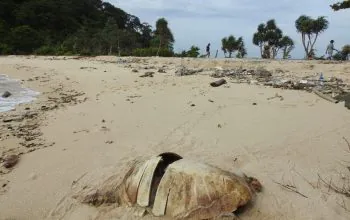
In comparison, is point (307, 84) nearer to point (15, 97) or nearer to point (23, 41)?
point (15, 97)

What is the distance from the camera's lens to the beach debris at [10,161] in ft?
13.4

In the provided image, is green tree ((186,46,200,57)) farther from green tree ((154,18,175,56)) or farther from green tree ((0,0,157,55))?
green tree ((0,0,157,55))

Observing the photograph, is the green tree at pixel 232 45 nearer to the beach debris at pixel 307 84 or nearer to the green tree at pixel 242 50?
the green tree at pixel 242 50

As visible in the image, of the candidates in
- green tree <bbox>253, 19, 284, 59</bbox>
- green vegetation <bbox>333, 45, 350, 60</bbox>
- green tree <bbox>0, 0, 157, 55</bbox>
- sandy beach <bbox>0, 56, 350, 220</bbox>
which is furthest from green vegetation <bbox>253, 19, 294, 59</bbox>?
sandy beach <bbox>0, 56, 350, 220</bbox>

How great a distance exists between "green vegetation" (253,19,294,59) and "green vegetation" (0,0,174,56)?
7569 mm

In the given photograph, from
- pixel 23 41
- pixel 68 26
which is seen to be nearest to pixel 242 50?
pixel 23 41

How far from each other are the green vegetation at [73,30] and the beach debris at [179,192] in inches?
881

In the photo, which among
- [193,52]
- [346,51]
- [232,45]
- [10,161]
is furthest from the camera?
[232,45]

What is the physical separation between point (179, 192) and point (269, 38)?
26442 millimetres

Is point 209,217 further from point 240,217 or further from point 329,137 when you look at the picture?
point 329,137

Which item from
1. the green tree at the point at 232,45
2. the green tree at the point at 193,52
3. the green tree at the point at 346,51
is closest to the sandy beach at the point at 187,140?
the green tree at the point at 346,51

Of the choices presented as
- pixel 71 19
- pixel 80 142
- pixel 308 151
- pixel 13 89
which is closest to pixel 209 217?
pixel 308 151

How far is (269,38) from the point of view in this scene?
1081 inches

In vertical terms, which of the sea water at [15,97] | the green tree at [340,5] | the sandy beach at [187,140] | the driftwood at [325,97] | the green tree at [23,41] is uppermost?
the green tree at [340,5]
